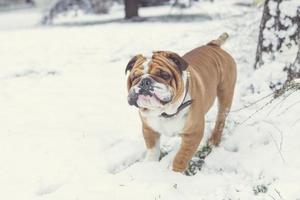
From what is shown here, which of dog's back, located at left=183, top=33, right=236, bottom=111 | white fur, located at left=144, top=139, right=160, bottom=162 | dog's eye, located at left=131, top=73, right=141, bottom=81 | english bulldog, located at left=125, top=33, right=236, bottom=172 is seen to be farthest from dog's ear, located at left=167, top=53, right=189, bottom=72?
white fur, located at left=144, top=139, right=160, bottom=162

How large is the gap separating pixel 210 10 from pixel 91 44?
6032 millimetres

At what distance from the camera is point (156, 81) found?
12.0 feet

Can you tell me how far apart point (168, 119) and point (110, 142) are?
1125mm

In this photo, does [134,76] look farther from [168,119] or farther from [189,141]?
[189,141]

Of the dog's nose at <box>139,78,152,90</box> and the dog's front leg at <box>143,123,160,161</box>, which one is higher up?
the dog's nose at <box>139,78,152,90</box>

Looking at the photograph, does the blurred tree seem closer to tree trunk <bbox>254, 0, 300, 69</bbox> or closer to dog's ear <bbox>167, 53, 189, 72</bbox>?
tree trunk <bbox>254, 0, 300, 69</bbox>

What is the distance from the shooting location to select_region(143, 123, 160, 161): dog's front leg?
4301mm

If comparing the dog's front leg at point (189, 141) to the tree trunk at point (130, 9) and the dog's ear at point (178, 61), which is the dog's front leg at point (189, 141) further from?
the tree trunk at point (130, 9)

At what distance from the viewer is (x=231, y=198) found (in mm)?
3777

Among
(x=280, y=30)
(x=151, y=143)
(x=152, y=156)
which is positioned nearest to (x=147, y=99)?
(x=151, y=143)

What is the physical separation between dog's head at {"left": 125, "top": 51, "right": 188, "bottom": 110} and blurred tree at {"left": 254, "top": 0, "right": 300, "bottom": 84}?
7.62ft

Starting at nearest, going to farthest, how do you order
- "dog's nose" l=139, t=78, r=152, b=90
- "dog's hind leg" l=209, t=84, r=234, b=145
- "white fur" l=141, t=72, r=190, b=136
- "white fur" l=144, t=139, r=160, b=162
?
"dog's nose" l=139, t=78, r=152, b=90
"white fur" l=141, t=72, r=190, b=136
"white fur" l=144, t=139, r=160, b=162
"dog's hind leg" l=209, t=84, r=234, b=145

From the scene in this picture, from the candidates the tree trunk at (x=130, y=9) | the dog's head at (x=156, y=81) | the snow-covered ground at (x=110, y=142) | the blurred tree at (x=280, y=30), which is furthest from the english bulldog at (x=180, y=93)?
the tree trunk at (x=130, y=9)

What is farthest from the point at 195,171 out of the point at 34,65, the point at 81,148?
the point at 34,65
